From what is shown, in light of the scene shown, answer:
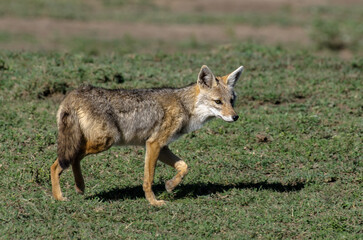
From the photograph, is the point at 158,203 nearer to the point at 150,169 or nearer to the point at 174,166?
the point at 150,169

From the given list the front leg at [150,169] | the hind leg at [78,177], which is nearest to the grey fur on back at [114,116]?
the front leg at [150,169]

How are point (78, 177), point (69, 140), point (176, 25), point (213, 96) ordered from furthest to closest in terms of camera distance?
1. point (176, 25)
2. point (213, 96)
3. point (78, 177)
4. point (69, 140)

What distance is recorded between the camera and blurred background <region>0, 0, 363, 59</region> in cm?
1964

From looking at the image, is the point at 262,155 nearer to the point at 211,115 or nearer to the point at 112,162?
the point at 211,115

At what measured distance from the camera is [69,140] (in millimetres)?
7648

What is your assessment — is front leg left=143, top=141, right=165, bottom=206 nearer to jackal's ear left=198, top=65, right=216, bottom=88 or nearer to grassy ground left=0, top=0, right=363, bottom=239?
grassy ground left=0, top=0, right=363, bottom=239

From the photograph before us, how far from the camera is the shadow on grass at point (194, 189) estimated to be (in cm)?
839

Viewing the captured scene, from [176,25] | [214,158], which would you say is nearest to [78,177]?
[214,158]

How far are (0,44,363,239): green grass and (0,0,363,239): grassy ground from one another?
0.9 inches

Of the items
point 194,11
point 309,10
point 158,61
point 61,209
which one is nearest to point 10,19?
point 194,11

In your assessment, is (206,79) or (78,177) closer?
(78,177)

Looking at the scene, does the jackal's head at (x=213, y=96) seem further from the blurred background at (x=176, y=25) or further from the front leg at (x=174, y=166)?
the blurred background at (x=176, y=25)

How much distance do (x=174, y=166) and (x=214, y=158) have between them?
1354 mm

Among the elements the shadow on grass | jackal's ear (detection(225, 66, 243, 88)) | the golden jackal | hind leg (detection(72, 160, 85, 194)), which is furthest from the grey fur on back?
the shadow on grass
